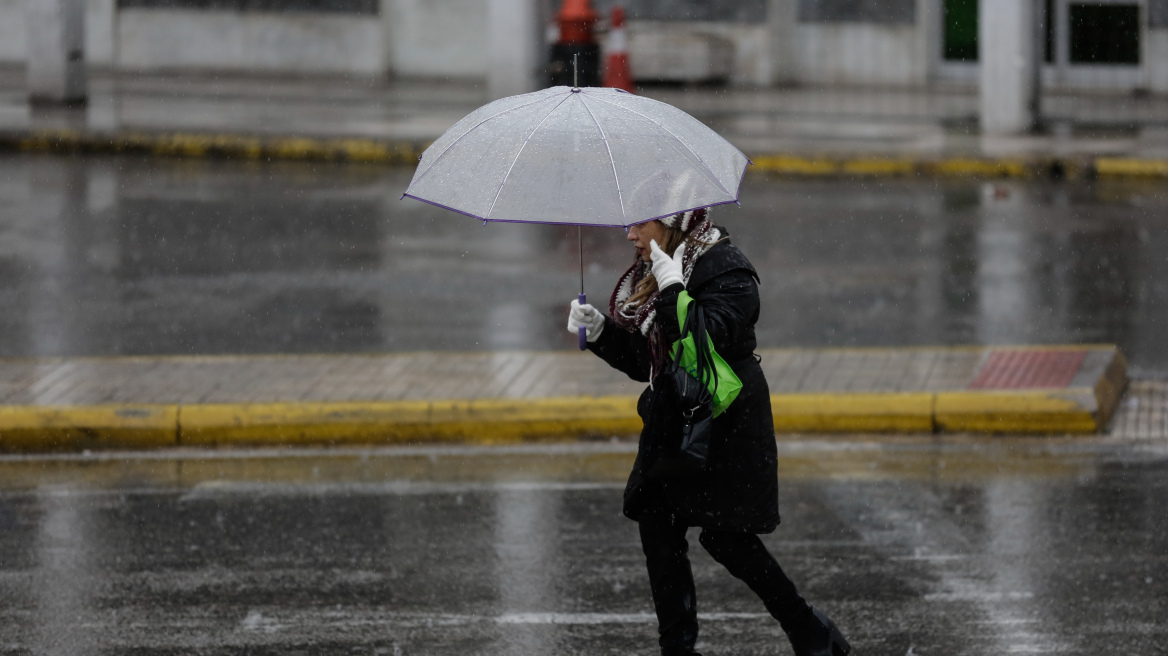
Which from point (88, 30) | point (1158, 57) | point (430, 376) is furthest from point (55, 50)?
point (1158, 57)

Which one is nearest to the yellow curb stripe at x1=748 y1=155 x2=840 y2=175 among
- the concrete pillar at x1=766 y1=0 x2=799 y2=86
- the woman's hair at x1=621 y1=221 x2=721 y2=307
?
the concrete pillar at x1=766 y1=0 x2=799 y2=86

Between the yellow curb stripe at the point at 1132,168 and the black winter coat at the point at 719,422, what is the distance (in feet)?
42.5

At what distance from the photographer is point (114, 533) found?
22.7 feet

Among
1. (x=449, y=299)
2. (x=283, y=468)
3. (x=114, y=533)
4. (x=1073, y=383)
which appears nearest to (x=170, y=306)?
(x=449, y=299)

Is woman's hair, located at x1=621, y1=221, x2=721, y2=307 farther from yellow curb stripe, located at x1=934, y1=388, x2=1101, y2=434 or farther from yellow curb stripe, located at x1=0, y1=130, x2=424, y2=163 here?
yellow curb stripe, located at x1=0, y1=130, x2=424, y2=163

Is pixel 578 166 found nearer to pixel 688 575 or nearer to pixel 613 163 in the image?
pixel 613 163

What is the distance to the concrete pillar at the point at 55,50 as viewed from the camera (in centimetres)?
2175

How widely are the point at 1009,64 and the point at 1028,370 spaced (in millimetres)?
11979

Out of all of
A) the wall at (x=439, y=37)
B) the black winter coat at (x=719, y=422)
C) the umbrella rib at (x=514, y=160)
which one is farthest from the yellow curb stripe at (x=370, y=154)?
the umbrella rib at (x=514, y=160)

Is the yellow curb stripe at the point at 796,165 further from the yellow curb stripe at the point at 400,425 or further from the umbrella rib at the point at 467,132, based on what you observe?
the umbrella rib at the point at 467,132

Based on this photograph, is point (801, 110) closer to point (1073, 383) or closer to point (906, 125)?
point (906, 125)

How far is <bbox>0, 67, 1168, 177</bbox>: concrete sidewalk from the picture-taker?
1764cm

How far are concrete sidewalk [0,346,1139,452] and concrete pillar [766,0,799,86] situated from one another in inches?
660

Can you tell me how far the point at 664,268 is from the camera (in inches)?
188
